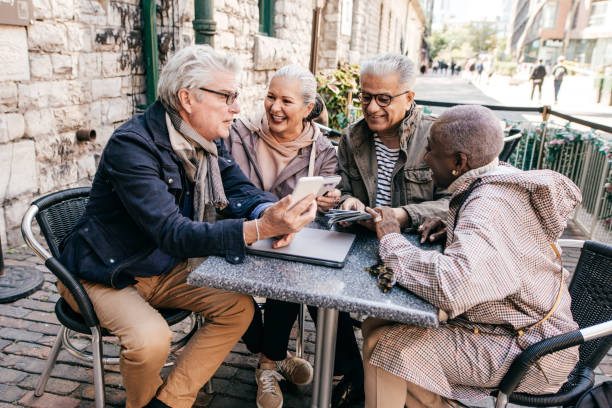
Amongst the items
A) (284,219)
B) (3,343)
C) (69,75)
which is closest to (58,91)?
(69,75)

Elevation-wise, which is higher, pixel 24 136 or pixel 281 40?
pixel 281 40

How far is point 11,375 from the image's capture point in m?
2.50

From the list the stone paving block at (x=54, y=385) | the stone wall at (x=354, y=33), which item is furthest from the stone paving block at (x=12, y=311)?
the stone wall at (x=354, y=33)

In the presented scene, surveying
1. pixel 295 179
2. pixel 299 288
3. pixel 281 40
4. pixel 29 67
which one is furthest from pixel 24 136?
pixel 281 40

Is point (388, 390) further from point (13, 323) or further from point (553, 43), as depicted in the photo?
point (553, 43)

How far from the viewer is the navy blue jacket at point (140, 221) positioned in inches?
69.7

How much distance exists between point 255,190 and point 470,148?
1.04 meters

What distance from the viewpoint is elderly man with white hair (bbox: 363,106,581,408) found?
1.55 m

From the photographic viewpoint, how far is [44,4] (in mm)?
3984

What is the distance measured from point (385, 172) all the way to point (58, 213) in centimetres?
160

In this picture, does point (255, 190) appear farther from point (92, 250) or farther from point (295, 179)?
point (92, 250)

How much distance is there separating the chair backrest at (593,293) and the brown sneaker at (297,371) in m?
1.26

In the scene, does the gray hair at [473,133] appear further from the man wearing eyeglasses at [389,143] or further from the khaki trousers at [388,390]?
the khaki trousers at [388,390]

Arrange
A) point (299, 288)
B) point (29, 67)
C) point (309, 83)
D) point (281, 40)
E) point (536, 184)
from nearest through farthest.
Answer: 1. point (299, 288)
2. point (536, 184)
3. point (309, 83)
4. point (29, 67)
5. point (281, 40)
